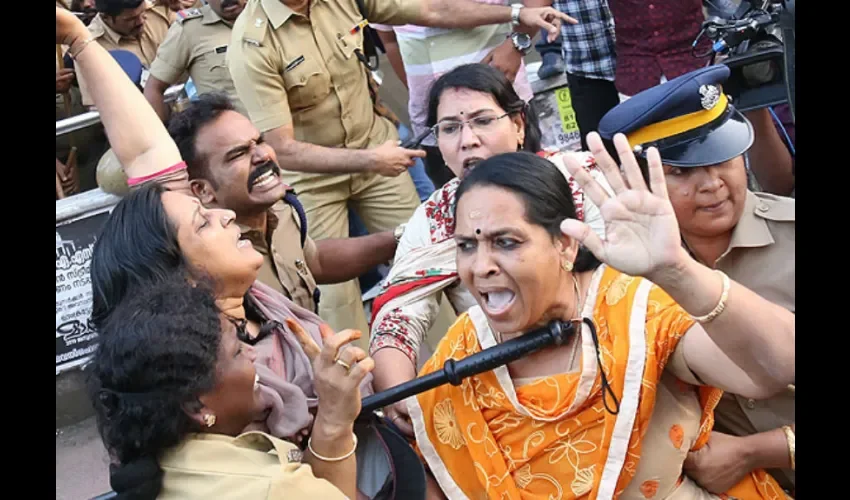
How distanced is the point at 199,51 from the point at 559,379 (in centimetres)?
294

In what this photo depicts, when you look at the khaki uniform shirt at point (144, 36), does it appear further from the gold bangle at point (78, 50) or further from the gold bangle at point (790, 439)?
the gold bangle at point (790, 439)

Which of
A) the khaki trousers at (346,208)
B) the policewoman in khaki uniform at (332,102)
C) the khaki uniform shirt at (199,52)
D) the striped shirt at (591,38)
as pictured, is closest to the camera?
the policewoman in khaki uniform at (332,102)

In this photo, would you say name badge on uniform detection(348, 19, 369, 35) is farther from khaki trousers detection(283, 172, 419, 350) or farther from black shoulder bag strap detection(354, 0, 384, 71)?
khaki trousers detection(283, 172, 419, 350)

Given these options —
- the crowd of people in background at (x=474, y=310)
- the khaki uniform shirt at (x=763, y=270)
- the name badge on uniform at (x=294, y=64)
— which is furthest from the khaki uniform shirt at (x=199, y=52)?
the khaki uniform shirt at (x=763, y=270)

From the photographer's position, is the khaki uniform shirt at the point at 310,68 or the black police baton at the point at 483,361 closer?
the black police baton at the point at 483,361

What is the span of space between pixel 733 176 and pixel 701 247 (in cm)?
20

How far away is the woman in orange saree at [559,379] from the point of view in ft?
Result: 6.36

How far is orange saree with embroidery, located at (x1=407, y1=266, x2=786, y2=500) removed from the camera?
194cm

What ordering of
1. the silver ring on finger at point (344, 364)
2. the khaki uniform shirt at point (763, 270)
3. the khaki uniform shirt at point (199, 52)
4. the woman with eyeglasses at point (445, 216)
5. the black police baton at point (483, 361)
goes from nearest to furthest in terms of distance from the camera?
the silver ring on finger at point (344, 364)
the black police baton at point (483, 361)
the khaki uniform shirt at point (763, 270)
the woman with eyeglasses at point (445, 216)
the khaki uniform shirt at point (199, 52)

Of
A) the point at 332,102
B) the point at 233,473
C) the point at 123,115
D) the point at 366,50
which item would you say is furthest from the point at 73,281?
the point at 233,473

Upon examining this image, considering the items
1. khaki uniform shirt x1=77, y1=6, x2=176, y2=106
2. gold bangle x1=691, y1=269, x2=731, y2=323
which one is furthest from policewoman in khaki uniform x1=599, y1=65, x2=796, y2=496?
khaki uniform shirt x1=77, y1=6, x2=176, y2=106

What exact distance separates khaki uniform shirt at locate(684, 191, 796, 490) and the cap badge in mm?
289

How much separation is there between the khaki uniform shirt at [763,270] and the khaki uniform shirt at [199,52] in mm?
2729
